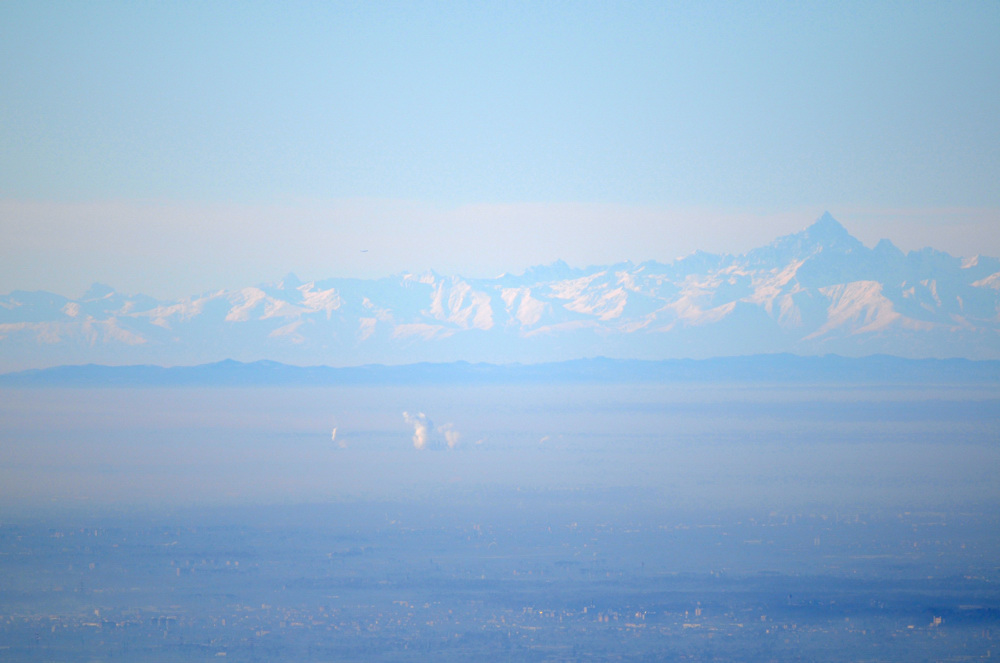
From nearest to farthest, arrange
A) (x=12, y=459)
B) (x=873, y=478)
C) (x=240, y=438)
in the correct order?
(x=873, y=478), (x=12, y=459), (x=240, y=438)

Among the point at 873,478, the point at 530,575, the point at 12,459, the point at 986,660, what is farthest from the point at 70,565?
the point at 12,459

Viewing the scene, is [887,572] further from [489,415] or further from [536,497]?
[489,415]

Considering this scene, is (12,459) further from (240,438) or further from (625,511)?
(625,511)

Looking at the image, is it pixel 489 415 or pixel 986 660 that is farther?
pixel 489 415

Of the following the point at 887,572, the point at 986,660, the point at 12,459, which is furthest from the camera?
the point at 12,459

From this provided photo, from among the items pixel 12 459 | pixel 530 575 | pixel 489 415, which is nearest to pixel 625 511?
pixel 530 575

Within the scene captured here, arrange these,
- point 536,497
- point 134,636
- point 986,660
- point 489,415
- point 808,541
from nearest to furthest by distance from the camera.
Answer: point 986,660 → point 134,636 → point 808,541 → point 536,497 → point 489,415

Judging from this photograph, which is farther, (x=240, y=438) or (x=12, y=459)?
(x=240, y=438)

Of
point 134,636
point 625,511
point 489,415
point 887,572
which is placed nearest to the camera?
point 134,636
